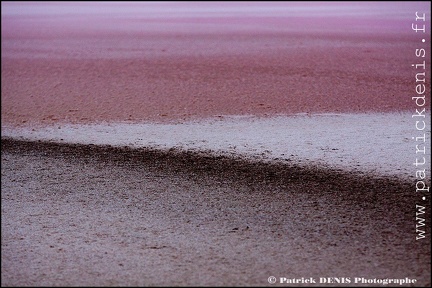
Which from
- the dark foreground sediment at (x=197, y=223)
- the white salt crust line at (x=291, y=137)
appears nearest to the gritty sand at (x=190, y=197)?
the dark foreground sediment at (x=197, y=223)

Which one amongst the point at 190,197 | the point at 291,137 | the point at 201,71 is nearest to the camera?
the point at 190,197

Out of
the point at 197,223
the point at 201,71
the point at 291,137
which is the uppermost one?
the point at 201,71

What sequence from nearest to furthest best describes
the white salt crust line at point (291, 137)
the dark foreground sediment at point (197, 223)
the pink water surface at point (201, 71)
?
the dark foreground sediment at point (197, 223)
the white salt crust line at point (291, 137)
the pink water surface at point (201, 71)

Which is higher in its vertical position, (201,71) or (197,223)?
(201,71)

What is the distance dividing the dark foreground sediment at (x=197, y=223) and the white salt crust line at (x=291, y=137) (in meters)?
0.48

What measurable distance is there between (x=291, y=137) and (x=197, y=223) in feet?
10.7

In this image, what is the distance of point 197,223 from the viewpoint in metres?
5.06

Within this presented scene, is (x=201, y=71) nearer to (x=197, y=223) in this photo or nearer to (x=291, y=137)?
(x=291, y=137)

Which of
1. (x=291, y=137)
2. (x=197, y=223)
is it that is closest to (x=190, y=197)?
(x=197, y=223)

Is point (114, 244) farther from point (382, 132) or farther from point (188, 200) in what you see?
point (382, 132)

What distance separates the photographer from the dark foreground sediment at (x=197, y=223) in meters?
4.19

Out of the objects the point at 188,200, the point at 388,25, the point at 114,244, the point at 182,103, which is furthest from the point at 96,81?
the point at 388,25

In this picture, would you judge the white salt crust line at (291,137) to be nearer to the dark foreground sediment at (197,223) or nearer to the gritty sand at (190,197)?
the gritty sand at (190,197)

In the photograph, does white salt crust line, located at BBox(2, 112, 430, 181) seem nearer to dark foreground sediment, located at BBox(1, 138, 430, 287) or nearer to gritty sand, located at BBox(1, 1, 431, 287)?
gritty sand, located at BBox(1, 1, 431, 287)
